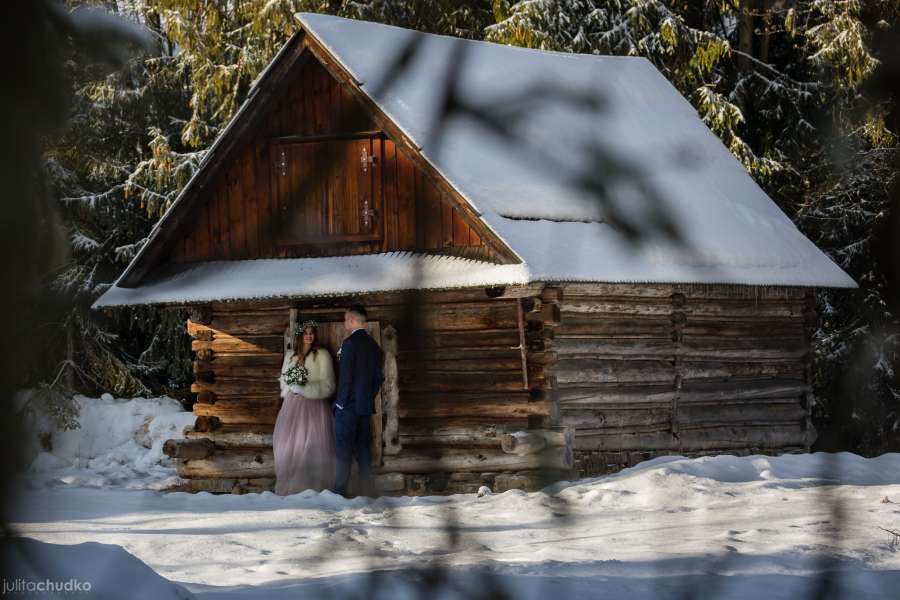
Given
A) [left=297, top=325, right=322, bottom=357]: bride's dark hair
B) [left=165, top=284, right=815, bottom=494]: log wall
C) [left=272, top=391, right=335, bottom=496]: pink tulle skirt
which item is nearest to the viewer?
[left=165, top=284, right=815, bottom=494]: log wall

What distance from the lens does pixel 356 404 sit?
11.4m

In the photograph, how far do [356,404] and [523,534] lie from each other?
354cm

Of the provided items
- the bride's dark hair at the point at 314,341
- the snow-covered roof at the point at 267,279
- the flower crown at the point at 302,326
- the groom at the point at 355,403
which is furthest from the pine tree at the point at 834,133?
the flower crown at the point at 302,326

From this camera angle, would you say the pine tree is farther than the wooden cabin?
No

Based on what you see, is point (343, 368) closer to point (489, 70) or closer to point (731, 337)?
point (731, 337)

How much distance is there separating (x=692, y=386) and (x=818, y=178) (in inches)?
526

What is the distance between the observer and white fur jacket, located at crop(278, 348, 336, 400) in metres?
12.3

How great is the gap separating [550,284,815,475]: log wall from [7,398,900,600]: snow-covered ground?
1.48 metres

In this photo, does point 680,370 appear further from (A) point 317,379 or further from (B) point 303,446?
(B) point 303,446

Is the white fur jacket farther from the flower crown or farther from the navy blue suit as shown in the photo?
the flower crown

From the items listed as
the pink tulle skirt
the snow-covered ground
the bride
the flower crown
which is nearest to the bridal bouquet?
the bride

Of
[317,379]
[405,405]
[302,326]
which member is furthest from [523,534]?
[302,326]

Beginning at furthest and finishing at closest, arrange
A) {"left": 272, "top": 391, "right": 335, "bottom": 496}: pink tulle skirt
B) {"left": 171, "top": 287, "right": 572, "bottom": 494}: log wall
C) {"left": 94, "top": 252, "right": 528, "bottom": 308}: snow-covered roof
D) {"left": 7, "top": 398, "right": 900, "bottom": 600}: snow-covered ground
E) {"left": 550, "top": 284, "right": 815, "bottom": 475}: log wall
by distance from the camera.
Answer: {"left": 550, "top": 284, "right": 815, "bottom": 475}: log wall
{"left": 272, "top": 391, "right": 335, "bottom": 496}: pink tulle skirt
{"left": 171, "top": 287, "right": 572, "bottom": 494}: log wall
{"left": 94, "top": 252, "right": 528, "bottom": 308}: snow-covered roof
{"left": 7, "top": 398, "right": 900, "bottom": 600}: snow-covered ground

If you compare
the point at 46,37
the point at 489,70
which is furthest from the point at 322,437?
the point at 46,37
